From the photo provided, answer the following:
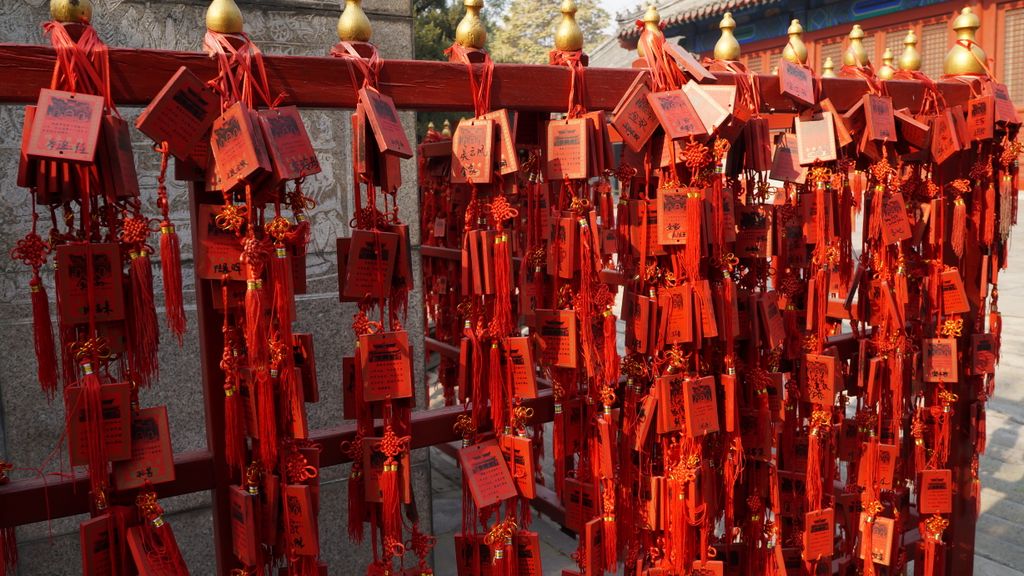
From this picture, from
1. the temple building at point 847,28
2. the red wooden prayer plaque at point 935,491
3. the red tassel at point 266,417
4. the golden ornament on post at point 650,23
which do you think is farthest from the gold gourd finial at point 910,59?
the temple building at point 847,28

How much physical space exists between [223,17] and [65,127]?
0.33 meters

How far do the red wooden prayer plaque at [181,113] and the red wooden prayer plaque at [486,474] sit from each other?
2.51 ft

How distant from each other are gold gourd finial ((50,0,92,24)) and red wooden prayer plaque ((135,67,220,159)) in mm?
177

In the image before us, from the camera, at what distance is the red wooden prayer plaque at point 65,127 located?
1.15 meters

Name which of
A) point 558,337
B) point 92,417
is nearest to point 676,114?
point 558,337

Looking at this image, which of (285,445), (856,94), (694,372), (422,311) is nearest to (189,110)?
(285,445)

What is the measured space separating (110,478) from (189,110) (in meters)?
0.63

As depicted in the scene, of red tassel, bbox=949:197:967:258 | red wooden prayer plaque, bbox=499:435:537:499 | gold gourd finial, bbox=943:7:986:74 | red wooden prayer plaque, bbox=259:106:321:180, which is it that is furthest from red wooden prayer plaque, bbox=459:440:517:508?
gold gourd finial, bbox=943:7:986:74

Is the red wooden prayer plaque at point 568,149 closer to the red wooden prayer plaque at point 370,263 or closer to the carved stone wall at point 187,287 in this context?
the red wooden prayer plaque at point 370,263

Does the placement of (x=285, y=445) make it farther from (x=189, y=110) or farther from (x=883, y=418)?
(x=883, y=418)

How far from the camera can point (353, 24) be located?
4.83 ft

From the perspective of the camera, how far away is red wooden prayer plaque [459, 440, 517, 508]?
1573 millimetres

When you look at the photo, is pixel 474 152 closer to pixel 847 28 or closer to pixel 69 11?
pixel 69 11

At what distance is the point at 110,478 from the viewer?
4.45 ft
